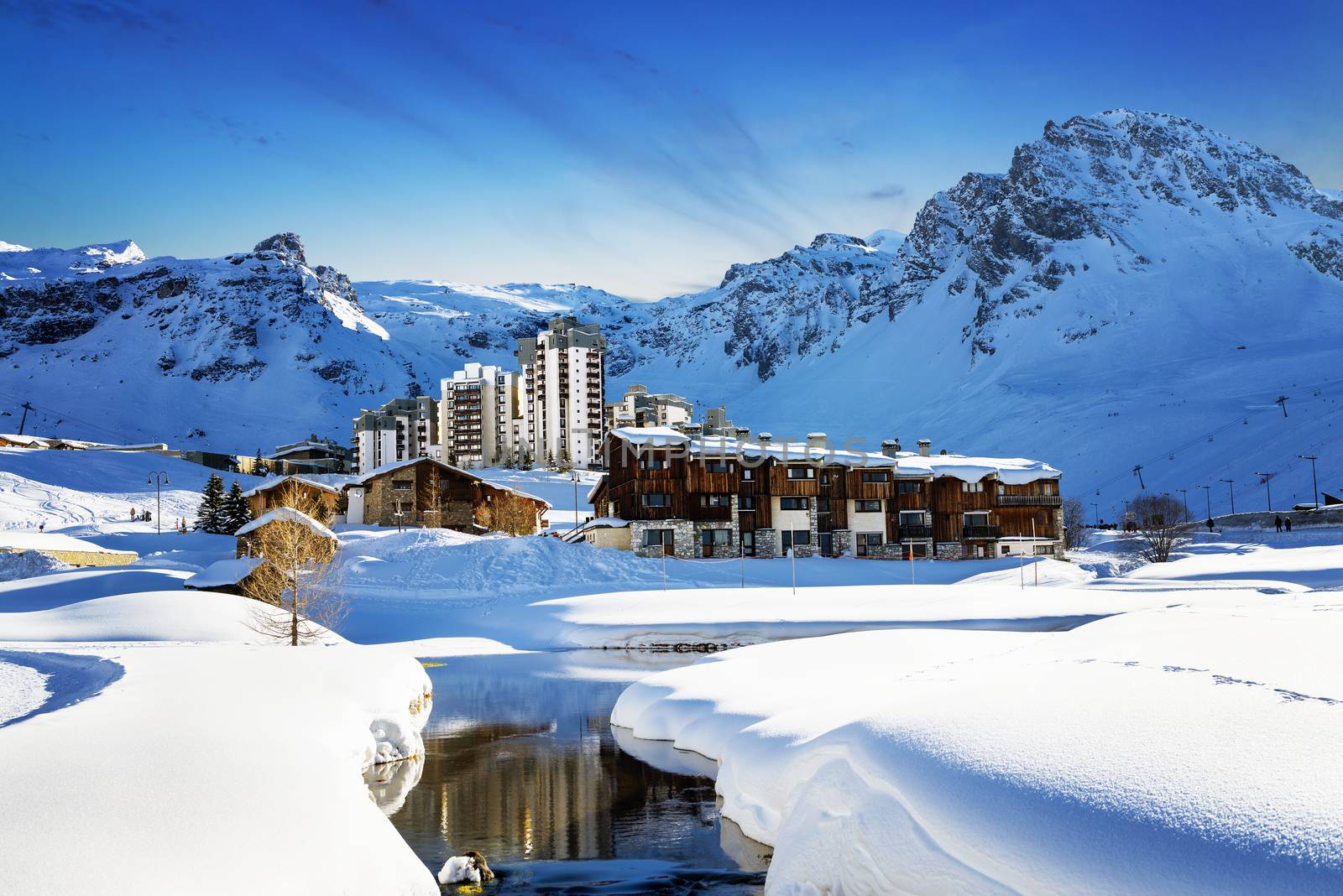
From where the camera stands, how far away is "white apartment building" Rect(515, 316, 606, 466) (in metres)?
158

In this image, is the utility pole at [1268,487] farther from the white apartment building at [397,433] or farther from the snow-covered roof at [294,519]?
the white apartment building at [397,433]

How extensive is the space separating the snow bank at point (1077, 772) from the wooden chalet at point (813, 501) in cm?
5396

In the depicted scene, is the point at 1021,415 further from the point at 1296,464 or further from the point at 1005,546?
the point at 1005,546

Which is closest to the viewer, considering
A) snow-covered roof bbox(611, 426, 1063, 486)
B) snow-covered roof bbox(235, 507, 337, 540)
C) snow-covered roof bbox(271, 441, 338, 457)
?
snow-covered roof bbox(235, 507, 337, 540)

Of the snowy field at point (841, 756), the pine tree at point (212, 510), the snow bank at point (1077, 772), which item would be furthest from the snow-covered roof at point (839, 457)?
the snow bank at point (1077, 772)

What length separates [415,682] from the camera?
30469 millimetres

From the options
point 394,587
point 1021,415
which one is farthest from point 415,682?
point 1021,415

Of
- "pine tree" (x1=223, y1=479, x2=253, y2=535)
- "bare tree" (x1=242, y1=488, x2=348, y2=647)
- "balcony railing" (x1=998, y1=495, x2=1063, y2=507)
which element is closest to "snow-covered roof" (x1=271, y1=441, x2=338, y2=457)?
"pine tree" (x1=223, y1=479, x2=253, y2=535)

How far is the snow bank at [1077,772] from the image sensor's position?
8.41 m

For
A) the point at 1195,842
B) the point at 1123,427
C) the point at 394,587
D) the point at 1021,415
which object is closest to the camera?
the point at 1195,842

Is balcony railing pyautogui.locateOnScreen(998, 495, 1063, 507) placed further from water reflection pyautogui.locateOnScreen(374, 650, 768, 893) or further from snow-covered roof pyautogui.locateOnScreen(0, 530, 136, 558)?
snow-covered roof pyautogui.locateOnScreen(0, 530, 136, 558)

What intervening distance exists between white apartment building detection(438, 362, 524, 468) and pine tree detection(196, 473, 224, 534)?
79663mm

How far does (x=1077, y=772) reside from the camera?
10.1m

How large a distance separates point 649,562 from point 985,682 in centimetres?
5096
